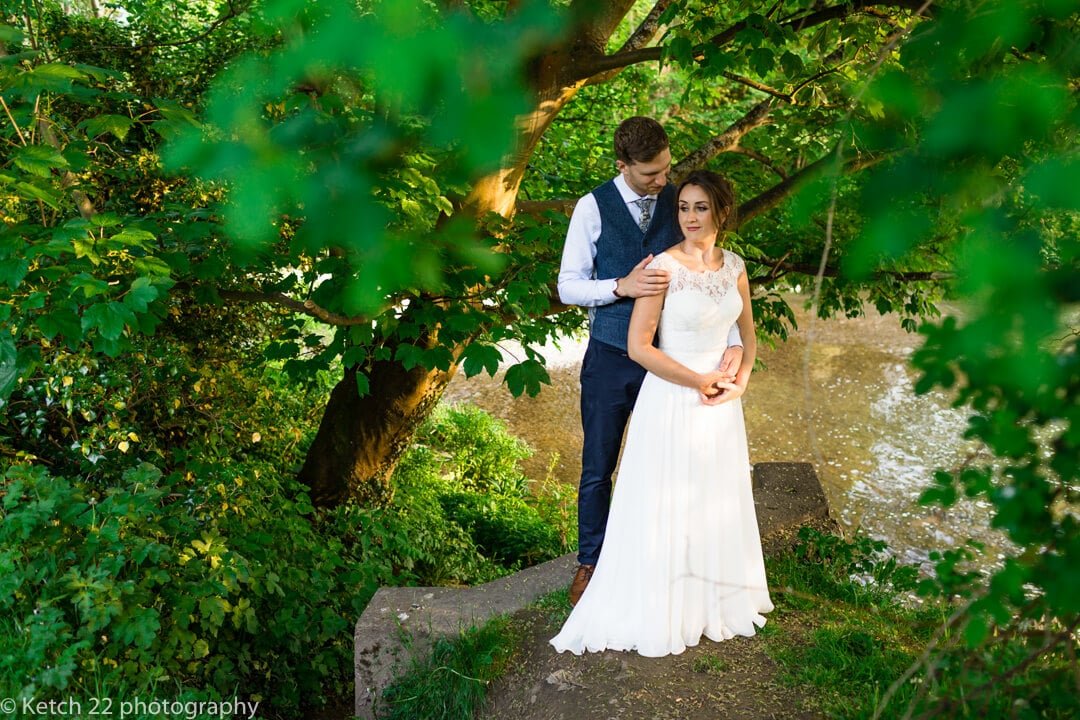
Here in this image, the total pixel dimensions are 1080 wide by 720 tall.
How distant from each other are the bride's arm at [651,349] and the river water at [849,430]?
17.2 ft

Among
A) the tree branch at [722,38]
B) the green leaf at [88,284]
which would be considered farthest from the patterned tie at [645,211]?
the green leaf at [88,284]

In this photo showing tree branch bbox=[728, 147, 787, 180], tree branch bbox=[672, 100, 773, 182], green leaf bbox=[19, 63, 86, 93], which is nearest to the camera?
green leaf bbox=[19, 63, 86, 93]

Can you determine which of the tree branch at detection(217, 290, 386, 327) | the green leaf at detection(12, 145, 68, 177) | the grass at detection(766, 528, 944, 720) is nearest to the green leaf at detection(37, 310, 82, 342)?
the green leaf at detection(12, 145, 68, 177)

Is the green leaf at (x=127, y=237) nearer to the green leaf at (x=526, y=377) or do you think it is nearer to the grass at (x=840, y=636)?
the green leaf at (x=526, y=377)

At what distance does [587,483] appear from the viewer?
146 inches

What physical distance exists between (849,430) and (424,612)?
870 centimetres

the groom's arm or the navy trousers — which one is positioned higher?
the groom's arm

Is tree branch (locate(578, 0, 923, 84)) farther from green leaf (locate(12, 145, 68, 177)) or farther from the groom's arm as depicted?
green leaf (locate(12, 145, 68, 177))

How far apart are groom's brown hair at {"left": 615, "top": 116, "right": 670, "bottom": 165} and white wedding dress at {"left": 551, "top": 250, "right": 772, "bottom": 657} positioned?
39 centimetres

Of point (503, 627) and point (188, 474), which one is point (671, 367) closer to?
point (503, 627)

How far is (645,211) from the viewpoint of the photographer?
3.54 meters

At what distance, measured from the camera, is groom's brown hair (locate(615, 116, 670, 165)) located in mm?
3330

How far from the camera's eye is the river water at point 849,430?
923cm

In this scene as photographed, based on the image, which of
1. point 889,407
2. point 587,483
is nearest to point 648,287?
point 587,483
